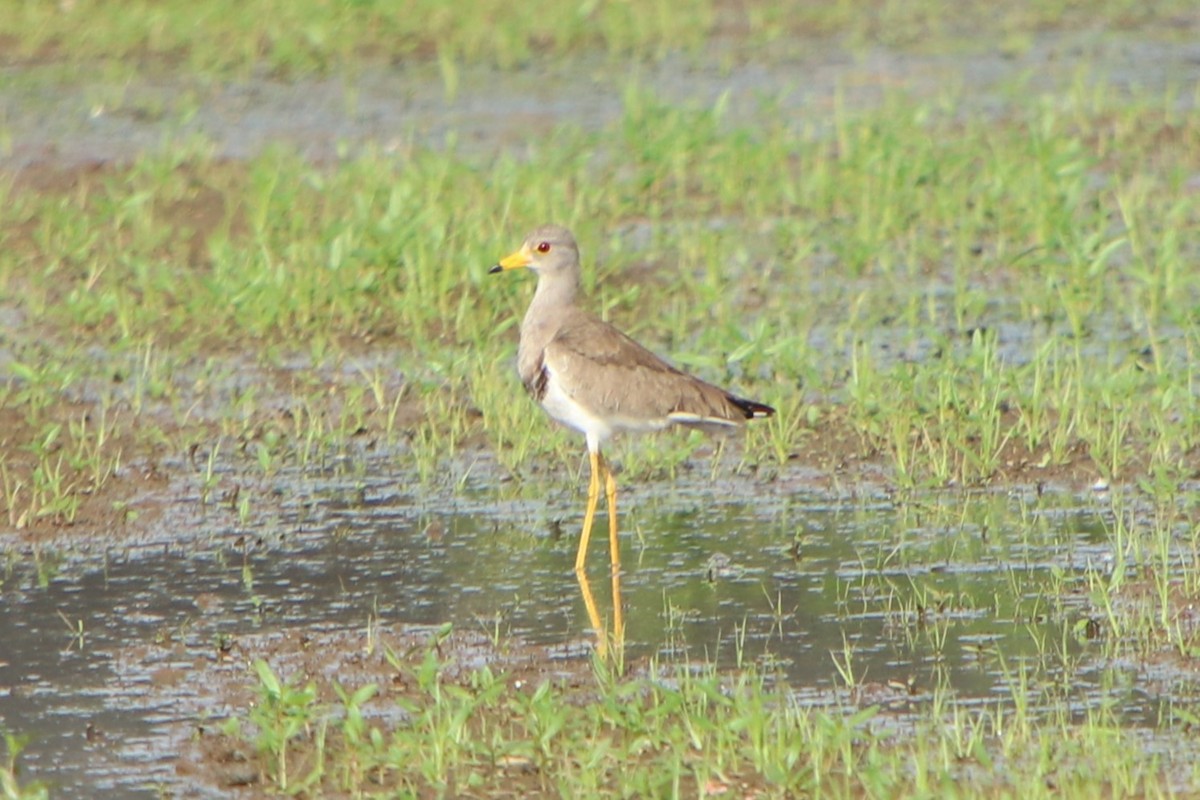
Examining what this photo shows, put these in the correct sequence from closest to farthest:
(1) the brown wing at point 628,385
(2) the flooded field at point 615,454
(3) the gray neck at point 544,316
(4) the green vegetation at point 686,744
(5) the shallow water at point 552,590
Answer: (4) the green vegetation at point 686,744 < (2) the flooded field at point 615,454 < (5) the shallow water at point 552,590 < (1) the brown wing at point 628,385 < (3) the gray neck at point 544,316

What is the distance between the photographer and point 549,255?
8.39 m

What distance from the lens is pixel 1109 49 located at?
16.5 m

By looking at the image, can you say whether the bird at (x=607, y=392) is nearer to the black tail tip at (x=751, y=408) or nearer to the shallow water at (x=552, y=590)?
the black tail tip at (x=751, y=408)

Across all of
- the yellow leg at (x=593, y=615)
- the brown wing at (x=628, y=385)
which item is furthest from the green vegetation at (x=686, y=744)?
the brown wing at (x=628, y=385)

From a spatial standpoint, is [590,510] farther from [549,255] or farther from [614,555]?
[549,255]

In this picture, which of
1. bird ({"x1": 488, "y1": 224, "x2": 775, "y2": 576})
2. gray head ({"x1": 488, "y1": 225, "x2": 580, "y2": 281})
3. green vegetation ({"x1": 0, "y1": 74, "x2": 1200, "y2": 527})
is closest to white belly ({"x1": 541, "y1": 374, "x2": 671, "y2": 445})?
bird ({"x1": 488, "y1": 224, "x2": 775, "y2": 576})

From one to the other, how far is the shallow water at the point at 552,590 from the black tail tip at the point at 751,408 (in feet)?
1.16

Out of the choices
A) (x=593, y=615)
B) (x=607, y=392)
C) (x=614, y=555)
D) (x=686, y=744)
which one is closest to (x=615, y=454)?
(x=607, y=392)

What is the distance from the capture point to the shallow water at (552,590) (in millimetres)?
5945

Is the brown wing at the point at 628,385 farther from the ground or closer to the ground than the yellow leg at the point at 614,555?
farther from the ground

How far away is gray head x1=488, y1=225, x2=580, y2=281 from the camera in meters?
8.36

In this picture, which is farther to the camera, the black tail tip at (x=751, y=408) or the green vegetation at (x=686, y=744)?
the black tail tip at (x=751, y=408)

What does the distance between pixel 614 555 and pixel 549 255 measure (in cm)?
155

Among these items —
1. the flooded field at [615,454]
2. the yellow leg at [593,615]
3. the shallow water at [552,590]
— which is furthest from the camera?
the yellow leg at [593,615]
